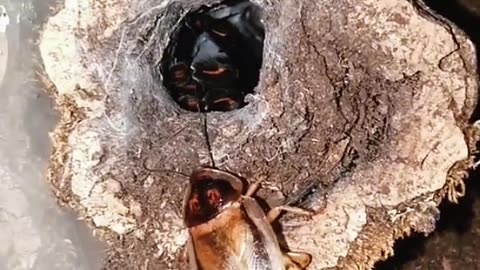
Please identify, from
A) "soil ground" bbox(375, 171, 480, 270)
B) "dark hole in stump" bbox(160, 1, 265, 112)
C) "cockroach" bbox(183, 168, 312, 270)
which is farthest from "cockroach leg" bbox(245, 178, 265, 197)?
"soil ground" bbox(375, 171, 480, 270)

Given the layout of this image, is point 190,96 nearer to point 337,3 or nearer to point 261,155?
point 261,155

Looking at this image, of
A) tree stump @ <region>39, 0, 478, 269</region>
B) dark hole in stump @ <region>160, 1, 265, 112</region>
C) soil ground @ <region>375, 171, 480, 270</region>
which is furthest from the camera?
soil ground @ <region>375, 171, 480, 270</region>

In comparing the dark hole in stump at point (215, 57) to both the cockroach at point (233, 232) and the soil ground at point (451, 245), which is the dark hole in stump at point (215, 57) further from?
the soil ground at point (451, 245)

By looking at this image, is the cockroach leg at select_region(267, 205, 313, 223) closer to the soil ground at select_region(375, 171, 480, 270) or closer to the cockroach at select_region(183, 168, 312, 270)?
the cockroach at select_region(183, 168, 312, 270)

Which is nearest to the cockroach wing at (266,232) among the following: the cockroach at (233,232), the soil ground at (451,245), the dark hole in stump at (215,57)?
the cockroach at (233,232)

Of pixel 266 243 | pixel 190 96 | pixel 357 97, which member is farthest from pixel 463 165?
pixel 190 96

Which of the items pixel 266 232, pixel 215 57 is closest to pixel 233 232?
pixel 266 232

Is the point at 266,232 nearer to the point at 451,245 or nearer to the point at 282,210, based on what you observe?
the point at 282,210
